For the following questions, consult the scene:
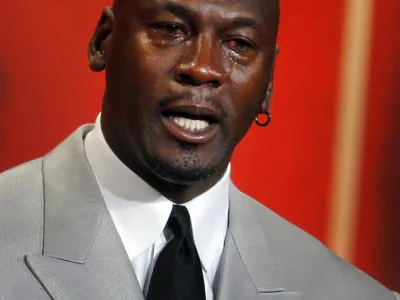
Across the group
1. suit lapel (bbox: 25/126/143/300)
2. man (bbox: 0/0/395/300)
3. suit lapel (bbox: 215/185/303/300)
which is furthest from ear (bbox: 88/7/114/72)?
suit lapel (bbox: 215/185/303/300)

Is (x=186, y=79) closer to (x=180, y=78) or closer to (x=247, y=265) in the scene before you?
(x=180, y=78)

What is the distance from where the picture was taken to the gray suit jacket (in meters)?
0.89

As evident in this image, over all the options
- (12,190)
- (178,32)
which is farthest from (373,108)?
(12,190)

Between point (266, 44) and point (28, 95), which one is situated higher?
point (266, 44)

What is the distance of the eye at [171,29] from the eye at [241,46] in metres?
0.06

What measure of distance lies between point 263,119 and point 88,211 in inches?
19.8

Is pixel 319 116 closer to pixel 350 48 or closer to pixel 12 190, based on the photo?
pixel 350 48

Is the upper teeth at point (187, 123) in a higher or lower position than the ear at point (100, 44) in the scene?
lower

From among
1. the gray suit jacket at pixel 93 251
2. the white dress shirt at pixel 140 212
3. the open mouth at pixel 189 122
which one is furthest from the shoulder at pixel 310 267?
the open mouth at pixel 189 122

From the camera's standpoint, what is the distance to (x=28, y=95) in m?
1.23

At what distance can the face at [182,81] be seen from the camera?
0.91 metres

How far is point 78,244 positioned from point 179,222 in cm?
13

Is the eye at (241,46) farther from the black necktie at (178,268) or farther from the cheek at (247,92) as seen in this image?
the black necktie at (178,268)

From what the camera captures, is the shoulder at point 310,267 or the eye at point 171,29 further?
Answer: the shoulder at point 310,267
